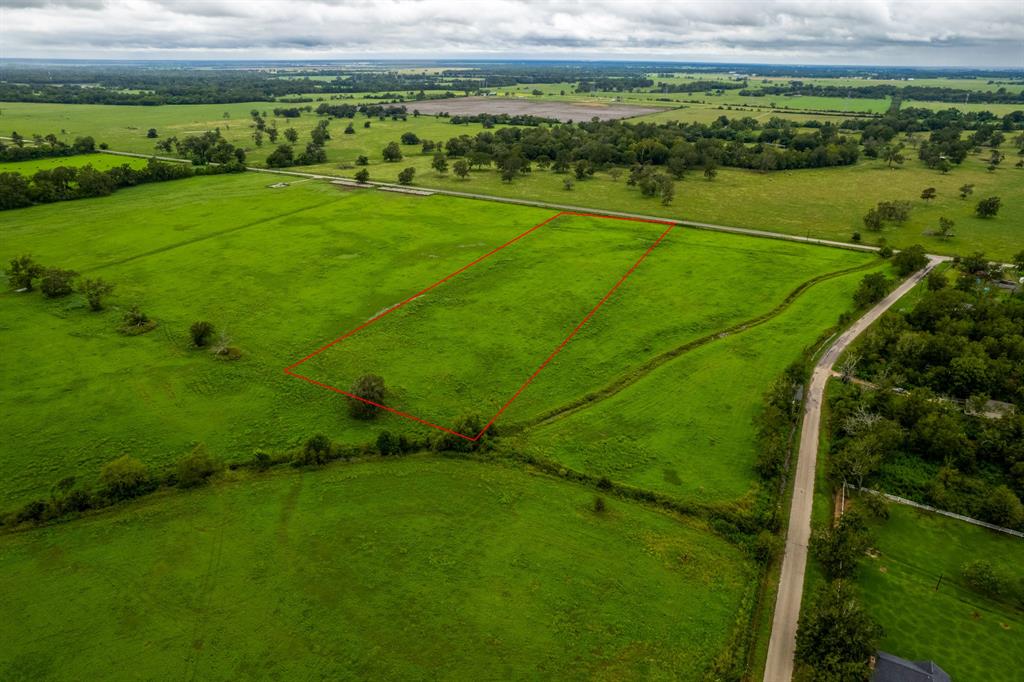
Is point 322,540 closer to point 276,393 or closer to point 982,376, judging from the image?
point 276,393

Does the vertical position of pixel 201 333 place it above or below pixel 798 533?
above

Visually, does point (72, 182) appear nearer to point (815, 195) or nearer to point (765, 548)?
point (765, 548)

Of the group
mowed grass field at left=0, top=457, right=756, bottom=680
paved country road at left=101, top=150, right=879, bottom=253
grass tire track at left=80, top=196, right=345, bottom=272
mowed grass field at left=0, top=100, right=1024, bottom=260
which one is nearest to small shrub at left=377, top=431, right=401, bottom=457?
mowed grass field at left=0, top=457, right=756, bottom=680

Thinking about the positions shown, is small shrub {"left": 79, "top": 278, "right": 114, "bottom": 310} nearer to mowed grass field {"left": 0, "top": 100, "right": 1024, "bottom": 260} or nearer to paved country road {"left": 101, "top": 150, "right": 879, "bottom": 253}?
paved country road {"left": 101, "top": 150, "right": 879, "bottom": 253}

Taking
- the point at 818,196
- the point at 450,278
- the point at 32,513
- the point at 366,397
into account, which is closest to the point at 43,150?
the point at 450,278

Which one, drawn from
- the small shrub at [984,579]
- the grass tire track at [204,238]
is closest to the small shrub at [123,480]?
the grass tire track at [204,238]
